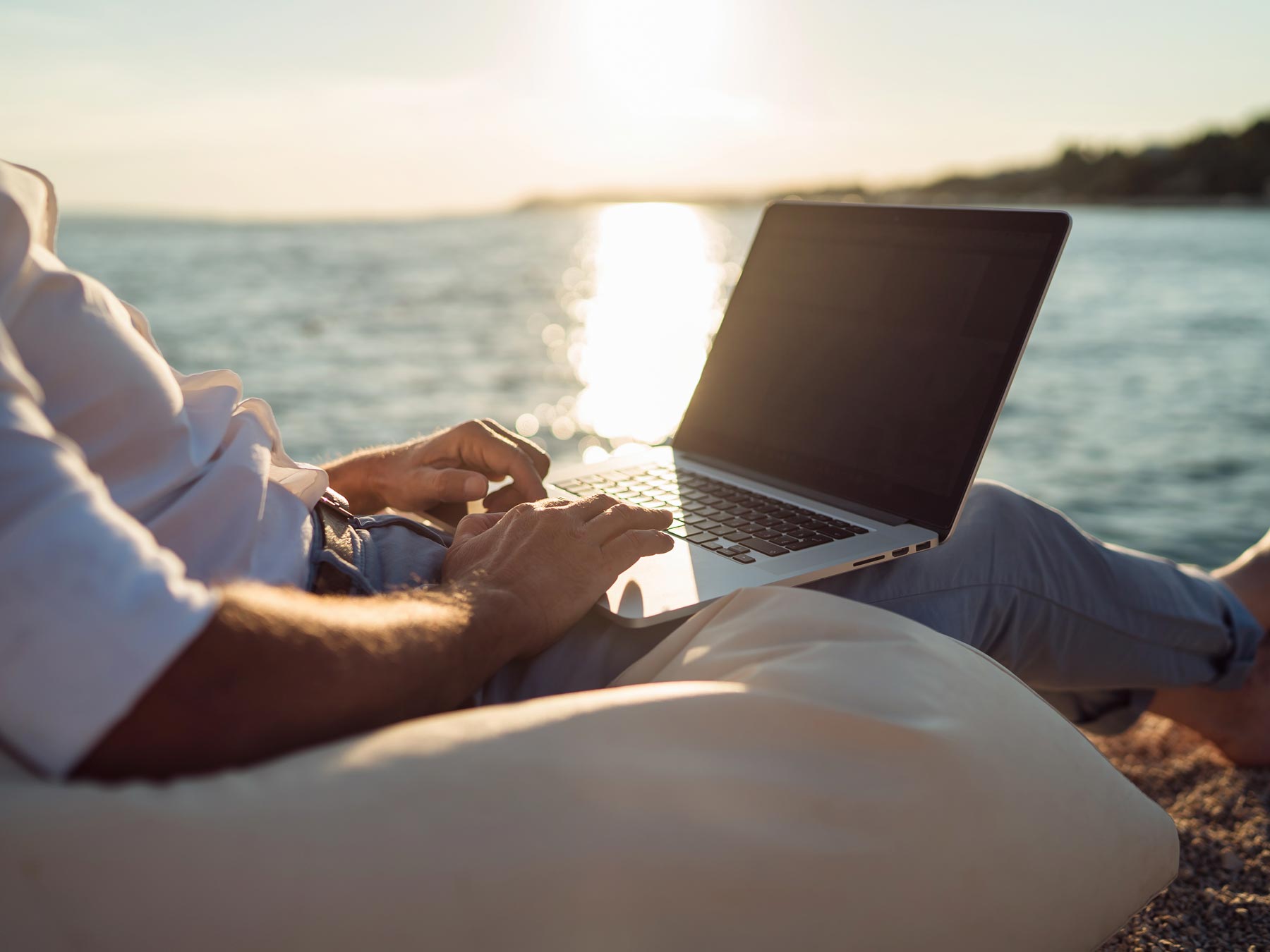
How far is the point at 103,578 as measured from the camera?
82 centimetres

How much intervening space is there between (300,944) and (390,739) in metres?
0.18

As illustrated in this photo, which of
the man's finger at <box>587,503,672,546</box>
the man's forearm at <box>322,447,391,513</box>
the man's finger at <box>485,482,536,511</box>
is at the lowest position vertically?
the man's forearm at <box>322,447,391,513</box>

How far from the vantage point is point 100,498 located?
87 centimetres

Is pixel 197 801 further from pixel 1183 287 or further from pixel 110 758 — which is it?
pixel 1183 287

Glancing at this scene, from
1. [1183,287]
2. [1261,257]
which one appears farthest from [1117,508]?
[1261,257]

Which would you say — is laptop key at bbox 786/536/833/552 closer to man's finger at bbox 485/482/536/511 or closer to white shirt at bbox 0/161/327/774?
man's finger at bbox 485/482/536/511

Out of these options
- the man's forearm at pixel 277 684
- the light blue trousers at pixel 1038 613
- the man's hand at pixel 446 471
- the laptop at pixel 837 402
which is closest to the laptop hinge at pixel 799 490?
the laptop at pixel 837 402

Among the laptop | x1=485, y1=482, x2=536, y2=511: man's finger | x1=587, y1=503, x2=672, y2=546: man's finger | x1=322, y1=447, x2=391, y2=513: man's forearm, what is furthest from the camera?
x1=322, y1=447, x2=391, y2=513: man's forearm

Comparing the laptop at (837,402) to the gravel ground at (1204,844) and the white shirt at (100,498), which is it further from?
the gravel ground at (1204,844)

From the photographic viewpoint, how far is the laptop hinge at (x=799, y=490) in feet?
5.51

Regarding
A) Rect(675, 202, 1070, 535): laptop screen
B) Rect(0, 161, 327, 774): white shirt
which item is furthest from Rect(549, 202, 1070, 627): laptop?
Rect(0, 161, 327, 774): white shirt

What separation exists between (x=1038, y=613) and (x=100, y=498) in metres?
1.39

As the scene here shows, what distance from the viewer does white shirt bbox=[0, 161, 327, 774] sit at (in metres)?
0.81

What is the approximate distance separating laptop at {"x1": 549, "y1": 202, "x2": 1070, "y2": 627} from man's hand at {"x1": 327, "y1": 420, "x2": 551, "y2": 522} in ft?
0.48
